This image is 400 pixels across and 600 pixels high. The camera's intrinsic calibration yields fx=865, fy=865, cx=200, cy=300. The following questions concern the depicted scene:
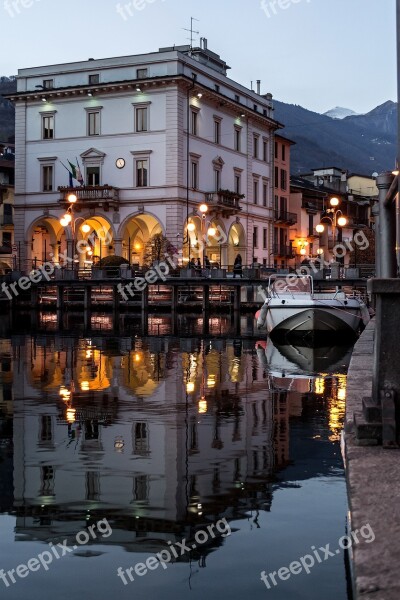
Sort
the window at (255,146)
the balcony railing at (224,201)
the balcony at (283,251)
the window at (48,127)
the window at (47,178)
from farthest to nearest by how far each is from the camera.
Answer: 1. the balcony at (283,251)
2. the window at (255,146)
3. the window at (47,178)
4. the window at (48,127)
5. the balcony railing at (224,201)

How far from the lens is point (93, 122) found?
64188 mm

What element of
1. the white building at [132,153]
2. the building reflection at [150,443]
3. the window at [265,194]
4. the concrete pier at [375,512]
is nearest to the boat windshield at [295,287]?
the building reflection at [150,443]

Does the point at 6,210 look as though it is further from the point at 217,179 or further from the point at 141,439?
the point at 141,439

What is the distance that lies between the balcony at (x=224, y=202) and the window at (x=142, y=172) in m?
5.25

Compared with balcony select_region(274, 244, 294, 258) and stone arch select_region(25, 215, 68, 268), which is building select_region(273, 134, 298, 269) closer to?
balcony select_region(274, 244, 294, 258)

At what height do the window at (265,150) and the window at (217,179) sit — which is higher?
the window at (265,150)

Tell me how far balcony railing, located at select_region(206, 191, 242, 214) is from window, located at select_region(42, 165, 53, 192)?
39.8ft

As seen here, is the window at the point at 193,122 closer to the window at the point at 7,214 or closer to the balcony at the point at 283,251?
the balcony at the point at 283,251

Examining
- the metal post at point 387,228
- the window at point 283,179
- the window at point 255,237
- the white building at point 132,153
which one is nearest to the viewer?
the metal post at point 387,228

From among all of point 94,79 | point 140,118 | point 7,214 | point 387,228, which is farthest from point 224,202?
point 387,228

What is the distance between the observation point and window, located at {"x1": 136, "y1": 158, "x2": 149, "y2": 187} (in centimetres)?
6250

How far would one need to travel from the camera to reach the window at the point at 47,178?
217 feet

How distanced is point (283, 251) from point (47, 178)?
25.5 m

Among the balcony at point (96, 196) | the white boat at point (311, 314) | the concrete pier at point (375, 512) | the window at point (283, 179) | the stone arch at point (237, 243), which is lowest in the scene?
the concrete pier at point (375, 512)
